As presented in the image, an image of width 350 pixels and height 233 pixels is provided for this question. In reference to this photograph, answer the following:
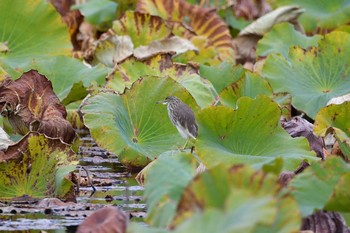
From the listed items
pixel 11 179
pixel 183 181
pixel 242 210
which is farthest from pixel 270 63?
pixel 242 210

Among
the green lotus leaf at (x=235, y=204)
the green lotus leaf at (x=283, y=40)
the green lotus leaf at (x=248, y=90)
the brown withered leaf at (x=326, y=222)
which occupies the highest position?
the green lotus leaf at (x=235, y=204)

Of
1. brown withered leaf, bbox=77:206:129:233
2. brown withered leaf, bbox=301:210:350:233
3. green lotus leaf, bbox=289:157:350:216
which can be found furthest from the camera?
brown withered leaf, bbox=301:210:350:233

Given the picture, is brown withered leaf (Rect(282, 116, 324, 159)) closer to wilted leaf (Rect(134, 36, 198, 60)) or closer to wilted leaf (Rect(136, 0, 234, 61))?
wilted leaf (Rect(134, 36, 198, 60))

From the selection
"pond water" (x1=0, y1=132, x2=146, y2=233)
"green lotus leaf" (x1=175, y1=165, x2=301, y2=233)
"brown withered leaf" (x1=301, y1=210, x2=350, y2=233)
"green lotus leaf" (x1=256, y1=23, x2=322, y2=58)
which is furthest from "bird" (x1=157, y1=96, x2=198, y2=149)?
"green lotus leaf" (x1=175, y1=165, x2=301, y2=233)

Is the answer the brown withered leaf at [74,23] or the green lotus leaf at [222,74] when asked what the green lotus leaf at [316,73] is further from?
the brown withered leaf at [74,23]

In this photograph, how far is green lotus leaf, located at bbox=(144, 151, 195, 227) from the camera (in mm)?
2734

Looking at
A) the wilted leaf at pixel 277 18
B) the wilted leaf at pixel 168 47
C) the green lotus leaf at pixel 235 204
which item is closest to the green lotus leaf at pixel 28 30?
the wilted leaf at pixel 168 47

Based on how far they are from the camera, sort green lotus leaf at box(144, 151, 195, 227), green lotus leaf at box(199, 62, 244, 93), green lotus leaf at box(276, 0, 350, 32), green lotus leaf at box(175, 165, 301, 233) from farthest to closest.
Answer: green lotus leaf at box(276, 0, 350, 32) → green lotus leaf at box(199, 62, 244, 93) → green lotus leaf at box(144, 151, 195, 227) → green lotus leaf at box(175, 165, 301, 233)

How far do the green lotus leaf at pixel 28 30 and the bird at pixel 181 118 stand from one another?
1210 millimetres

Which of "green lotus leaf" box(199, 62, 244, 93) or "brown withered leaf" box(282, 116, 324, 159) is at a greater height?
"brown withered leaf" box(282, 116, 324, 159)

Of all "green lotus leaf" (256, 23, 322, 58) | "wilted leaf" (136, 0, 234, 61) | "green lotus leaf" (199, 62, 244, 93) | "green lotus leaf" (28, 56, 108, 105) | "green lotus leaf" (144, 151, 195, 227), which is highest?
"green lotus leaf" (144, 151, 195, 227)

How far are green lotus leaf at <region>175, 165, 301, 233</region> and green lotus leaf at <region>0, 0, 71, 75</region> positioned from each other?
127 inches

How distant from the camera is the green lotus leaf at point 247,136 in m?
3.88

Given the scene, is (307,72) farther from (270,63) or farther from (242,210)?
(242,210)
